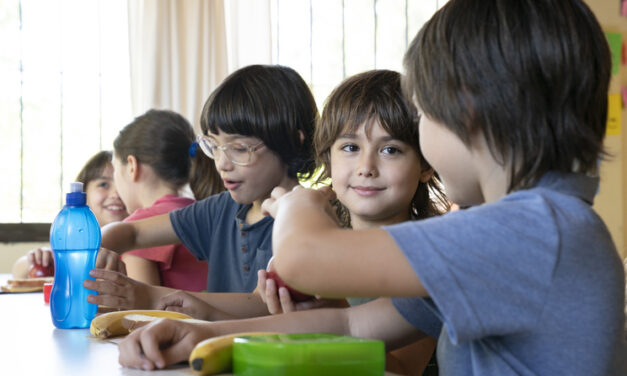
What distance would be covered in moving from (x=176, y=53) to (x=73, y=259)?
7.97ft

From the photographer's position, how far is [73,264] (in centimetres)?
123

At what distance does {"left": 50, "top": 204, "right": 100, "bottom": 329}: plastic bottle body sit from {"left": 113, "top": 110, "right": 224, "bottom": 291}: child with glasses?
91cm

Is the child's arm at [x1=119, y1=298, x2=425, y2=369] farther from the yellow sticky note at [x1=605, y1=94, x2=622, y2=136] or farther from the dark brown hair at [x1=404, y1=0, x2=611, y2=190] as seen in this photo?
the yellow sticky note at [x1=605, y1=94, x2=622, y2=136]

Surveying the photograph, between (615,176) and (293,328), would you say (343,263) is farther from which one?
(615,176)

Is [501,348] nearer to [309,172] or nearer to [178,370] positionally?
[178,370]

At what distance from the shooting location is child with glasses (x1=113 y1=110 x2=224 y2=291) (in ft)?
7.20

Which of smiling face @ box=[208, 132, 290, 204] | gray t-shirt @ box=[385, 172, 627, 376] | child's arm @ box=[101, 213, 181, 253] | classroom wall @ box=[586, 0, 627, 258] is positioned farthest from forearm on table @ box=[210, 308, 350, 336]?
classroom wall @ box=[586, 0, 627, 258]

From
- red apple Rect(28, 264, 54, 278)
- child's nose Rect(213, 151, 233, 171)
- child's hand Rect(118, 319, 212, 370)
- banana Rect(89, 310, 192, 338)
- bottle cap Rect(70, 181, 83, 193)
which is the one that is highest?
bottle cap Rect(70, 181, 83, 193)

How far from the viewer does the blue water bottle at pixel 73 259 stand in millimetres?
1192

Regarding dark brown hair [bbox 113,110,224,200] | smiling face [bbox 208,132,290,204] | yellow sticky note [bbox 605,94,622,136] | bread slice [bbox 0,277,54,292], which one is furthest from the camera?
yellow sticky note [bbox 605,94,622,136]

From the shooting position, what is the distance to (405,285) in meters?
0.66

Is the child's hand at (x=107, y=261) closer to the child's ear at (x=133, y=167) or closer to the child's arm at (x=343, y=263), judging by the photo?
the child's arm at (x=343, y=263)

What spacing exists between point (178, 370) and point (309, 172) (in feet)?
3.39

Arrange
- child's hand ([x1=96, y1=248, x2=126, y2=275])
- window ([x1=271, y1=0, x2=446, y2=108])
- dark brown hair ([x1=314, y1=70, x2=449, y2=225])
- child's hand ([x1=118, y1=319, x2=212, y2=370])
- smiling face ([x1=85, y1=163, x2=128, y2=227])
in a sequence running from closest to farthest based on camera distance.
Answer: child's hand ([x1=118, y1=319, x2=212, y2=370])
dark brown hair ([x1=314, y1=70, x2=449, y2=225])
child's hand ([x1=96, y1=248, x2=126, y2=275])
smiling face ([x1=85, y1=163, x2=128, y2=227])
window ([x1=271, y1=0, x2=446, y2=108])
